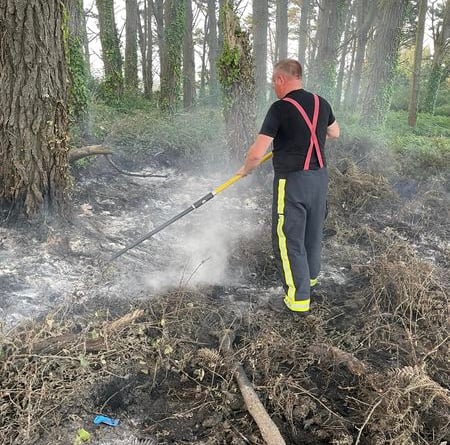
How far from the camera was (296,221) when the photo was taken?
3.45 m

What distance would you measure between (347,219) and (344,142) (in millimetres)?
3077

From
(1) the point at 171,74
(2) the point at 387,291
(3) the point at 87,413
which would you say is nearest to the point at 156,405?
(3) the point at 87,413

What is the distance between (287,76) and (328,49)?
7825 mm

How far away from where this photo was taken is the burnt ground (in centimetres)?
242

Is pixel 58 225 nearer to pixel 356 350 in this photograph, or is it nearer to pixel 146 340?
pixel 146 340

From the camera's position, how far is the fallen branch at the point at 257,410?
2266mm

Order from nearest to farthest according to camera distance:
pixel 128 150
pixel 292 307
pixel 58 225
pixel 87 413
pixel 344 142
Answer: pixel 87 413 < pixel 292 307 < pixel 58 225 < pixel 128 150 < pixel 344 142

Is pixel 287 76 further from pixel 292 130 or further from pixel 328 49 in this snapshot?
pixel 328 49

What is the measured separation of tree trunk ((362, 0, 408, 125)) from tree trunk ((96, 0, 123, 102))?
6.52 m

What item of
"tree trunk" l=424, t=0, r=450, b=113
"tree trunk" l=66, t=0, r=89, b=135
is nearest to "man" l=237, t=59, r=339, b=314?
"tree trunk" l=66, t=0, r=89, b=135

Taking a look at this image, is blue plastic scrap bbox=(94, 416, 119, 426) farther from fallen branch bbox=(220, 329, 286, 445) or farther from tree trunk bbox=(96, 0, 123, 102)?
tree trunk bbox=(96, 0, 123, 102)

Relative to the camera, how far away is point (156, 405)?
2.59 metres

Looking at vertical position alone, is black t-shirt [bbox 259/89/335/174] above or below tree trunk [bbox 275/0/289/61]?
below

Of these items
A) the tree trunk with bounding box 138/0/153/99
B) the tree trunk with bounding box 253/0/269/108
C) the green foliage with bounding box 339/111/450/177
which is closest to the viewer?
the green foliage with bounding box 339/111/450/177
